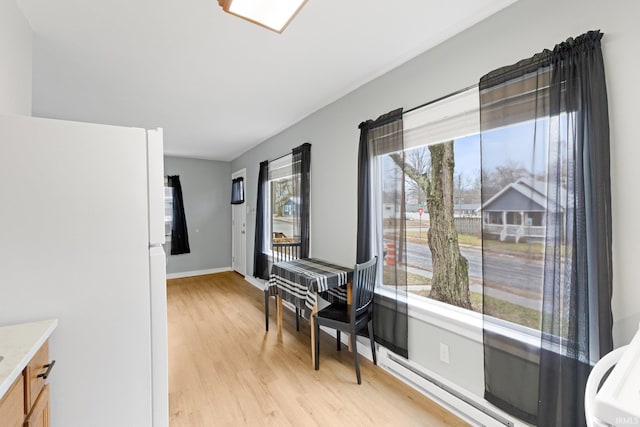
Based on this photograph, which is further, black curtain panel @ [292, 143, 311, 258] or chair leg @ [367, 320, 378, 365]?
black curtain panel @ [292, 143, 311, 258]

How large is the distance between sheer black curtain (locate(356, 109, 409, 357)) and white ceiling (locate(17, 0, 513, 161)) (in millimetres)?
564

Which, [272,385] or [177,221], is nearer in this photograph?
[272,385]

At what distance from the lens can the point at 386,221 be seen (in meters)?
2.34

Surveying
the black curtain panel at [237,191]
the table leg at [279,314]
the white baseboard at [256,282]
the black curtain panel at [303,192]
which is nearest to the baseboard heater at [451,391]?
the table leg at [279,314]

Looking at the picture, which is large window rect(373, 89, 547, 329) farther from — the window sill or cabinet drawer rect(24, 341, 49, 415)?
cabinet drawer rect(24, 341, 49, 415)

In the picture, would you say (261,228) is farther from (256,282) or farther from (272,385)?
(272,385)

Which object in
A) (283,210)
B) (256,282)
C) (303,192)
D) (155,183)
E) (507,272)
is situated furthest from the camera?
(256,282)

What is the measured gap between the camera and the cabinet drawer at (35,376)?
37.4 inches

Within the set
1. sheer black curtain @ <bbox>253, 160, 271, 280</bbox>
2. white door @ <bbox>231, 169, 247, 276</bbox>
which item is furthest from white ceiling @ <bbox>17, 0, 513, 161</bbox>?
white door @ <bbox>231, 169, 247, 276</bbox>

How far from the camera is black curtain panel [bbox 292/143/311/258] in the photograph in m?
3.33

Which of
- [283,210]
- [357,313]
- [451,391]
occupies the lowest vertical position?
[451,391]

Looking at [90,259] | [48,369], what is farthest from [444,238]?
[48,369]

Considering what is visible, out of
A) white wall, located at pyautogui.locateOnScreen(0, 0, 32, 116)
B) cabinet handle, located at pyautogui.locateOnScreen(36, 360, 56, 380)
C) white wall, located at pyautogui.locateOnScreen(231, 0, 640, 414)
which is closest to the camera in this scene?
cabinet handle, located at pyautogui.locateOnScreen(36, 360, 56, 380)

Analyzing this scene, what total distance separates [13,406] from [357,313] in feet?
6.09
